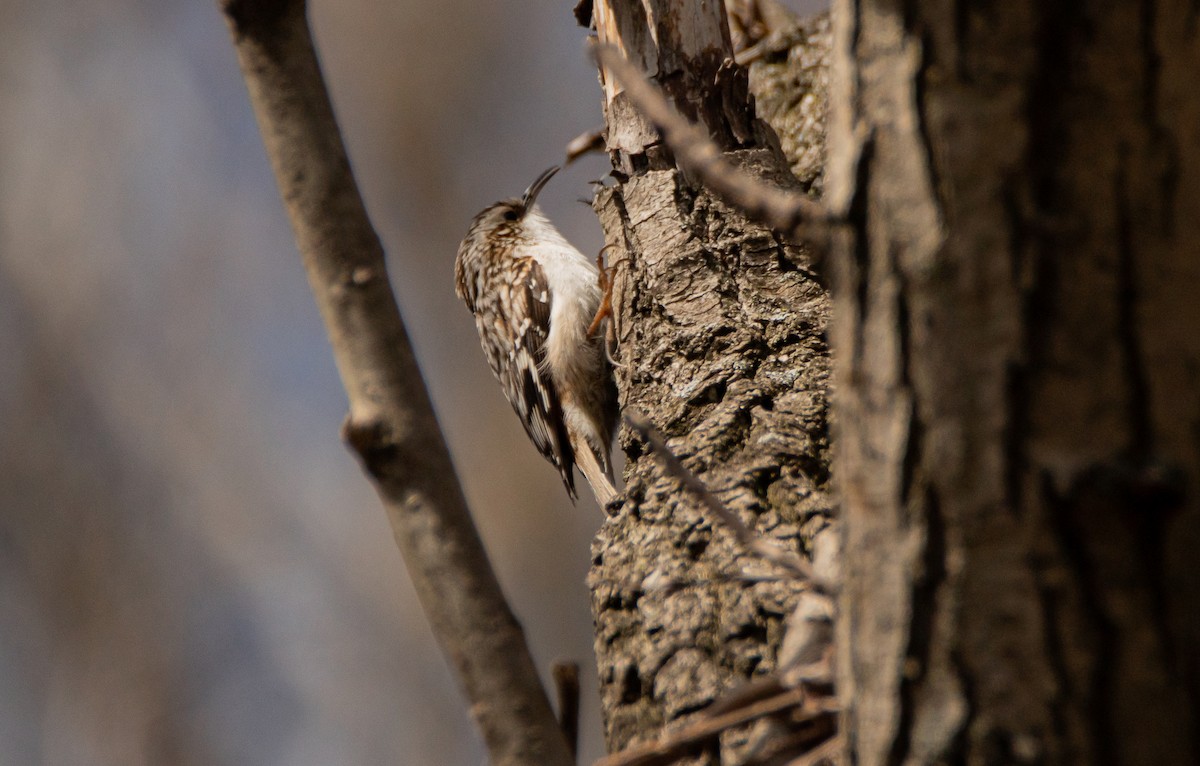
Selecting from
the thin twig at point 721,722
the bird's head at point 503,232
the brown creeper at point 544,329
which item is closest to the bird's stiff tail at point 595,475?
the brown creeper at point 544,329

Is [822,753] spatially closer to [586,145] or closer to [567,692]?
[567,692]

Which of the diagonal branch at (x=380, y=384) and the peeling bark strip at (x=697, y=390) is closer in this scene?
the diagonal branch at (x=380, y=384)

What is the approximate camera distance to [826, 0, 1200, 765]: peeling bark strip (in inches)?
32.6

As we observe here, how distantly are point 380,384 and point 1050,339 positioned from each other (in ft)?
1.76

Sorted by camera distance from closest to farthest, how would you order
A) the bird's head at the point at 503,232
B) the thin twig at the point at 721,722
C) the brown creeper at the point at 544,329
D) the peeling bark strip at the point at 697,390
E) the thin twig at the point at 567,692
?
the thin twig at the point at 567,692
the thin twig at the point at 721,722
the peeling bark strip at the point at 697,390
the brown creeper at the point at 544,329
the bird's head at the point at 503,232

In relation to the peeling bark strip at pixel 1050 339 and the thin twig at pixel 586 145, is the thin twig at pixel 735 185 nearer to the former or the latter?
the peeling bark strip at pixel 1050 339

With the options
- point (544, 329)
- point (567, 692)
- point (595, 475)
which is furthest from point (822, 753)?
point (544, 329)

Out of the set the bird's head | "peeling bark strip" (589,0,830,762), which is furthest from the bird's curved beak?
"peeling bark strip" (589,0,830,762)

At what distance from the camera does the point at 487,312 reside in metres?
4.20

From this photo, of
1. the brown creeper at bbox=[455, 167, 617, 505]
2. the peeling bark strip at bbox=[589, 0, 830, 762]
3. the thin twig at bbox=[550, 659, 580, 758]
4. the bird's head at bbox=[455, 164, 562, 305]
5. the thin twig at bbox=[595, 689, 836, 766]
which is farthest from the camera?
the bird's head at bbox=[455, 164, 562, 305]

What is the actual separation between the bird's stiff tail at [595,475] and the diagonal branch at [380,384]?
2482mm

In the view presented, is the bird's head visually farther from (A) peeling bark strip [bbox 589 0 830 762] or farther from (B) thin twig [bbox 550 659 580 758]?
(B) thin twig [bbox 550 659 580 758]

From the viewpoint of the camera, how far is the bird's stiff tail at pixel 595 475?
3461 millimetres

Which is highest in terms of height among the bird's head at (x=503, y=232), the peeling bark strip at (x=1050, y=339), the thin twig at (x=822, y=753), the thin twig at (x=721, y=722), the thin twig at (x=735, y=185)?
the bird's head at (x=503, y=232)
